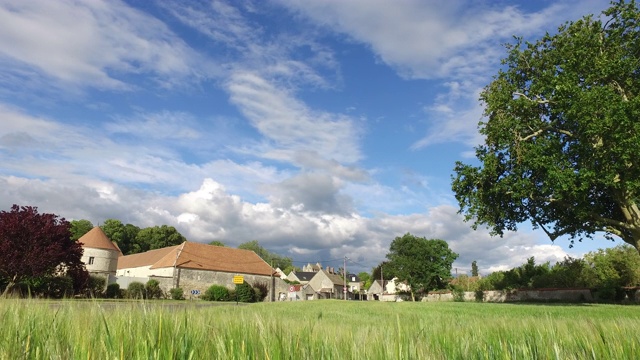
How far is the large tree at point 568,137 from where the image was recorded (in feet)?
60.7

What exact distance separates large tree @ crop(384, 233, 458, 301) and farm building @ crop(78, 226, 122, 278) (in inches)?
1785

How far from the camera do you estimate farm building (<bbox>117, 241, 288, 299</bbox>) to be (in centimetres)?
5366

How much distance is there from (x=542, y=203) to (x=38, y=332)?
25781 millimetres

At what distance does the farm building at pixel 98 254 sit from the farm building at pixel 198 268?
2964mm

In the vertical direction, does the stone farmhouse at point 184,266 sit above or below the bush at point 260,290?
above

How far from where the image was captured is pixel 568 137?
22.3m

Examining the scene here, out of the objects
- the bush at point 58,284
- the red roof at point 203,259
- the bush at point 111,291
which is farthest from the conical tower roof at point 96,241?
the bush at point 58,284

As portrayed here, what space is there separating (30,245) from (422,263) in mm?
58013

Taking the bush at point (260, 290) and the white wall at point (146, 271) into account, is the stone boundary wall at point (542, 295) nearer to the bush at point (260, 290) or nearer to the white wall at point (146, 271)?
the bush at point (260, 290)

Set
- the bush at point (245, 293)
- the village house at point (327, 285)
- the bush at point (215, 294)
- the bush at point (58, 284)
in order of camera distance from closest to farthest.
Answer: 1. the bush at point (58, 284)
2. the bush at point (215, 294)
3. the bush at point (245, 293)
4. the village house at point (327, 285)

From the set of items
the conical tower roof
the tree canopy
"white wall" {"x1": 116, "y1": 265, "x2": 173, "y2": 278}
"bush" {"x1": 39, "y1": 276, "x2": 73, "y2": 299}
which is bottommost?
"bush" {"x1": 39, "y1": 276, "x2": 73, "y2": 299}

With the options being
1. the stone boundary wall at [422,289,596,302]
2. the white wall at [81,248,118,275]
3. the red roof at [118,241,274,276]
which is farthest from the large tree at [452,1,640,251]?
the white wall at [81,248,118,275]

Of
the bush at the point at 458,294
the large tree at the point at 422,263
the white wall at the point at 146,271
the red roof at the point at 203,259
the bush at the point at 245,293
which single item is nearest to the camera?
the bush at the point at 458,294

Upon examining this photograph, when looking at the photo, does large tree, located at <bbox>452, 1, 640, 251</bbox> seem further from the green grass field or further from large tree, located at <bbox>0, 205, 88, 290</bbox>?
large tree, located at <bbox>0, 205, 88, 290</bbox>
